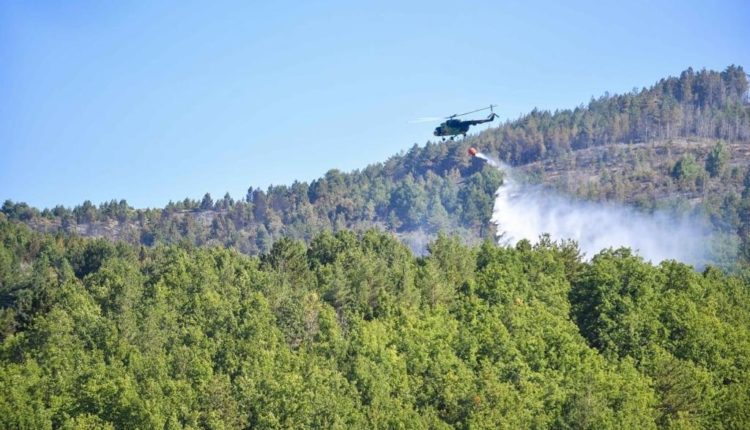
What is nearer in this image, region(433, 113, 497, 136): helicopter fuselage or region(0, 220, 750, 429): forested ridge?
region(0, 220, 750, 429): forested ridge

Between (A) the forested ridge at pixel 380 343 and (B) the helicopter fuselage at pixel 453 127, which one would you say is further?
(B) the helicopter fuselage at pixel 453 127

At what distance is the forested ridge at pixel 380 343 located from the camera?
8706 cm

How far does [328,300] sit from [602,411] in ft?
114

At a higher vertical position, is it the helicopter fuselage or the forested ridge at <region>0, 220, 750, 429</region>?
the helicopter fuselage

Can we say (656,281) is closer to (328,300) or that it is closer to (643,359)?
(643,359)

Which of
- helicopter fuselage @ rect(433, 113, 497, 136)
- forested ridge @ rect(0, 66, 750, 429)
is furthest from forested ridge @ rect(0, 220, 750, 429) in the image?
helicopter fuselage @ rect(433, 113, 497, 136)

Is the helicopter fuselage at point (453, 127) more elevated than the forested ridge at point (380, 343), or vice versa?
the helicopter fuselage at point (453, 127)

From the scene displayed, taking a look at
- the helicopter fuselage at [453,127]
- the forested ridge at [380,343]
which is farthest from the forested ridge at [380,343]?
the helicopter fuselage at [453,127]

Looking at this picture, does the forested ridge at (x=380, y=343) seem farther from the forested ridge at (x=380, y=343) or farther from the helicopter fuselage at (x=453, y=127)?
the helicopter fuselage at (x=453, y=127)

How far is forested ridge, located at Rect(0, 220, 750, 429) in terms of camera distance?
286 ft

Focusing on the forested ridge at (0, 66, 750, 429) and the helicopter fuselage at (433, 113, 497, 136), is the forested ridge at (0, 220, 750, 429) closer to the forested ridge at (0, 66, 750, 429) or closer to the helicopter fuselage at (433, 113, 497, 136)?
the forested ridge at (0, 66, 750, 429)

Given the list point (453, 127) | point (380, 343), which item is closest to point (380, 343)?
point (380, 343)

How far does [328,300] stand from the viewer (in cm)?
12081

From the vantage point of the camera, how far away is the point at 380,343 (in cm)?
10206
